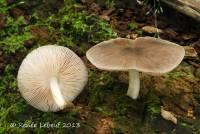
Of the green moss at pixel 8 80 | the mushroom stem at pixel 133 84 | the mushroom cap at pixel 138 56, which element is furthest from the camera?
the green moss at pixel 8 80

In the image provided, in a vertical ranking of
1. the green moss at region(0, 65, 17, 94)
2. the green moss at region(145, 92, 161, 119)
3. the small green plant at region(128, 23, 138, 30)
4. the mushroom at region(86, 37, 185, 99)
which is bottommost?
the green moss at region(145, 92, 161, 119)

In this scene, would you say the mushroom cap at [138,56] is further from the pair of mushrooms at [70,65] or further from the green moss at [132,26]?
the green moss at [132,26]

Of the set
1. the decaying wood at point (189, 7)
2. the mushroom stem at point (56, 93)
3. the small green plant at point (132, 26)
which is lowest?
the mushroom stem at point (56, 93)

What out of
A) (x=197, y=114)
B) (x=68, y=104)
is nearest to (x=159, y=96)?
(x=197, y=114)

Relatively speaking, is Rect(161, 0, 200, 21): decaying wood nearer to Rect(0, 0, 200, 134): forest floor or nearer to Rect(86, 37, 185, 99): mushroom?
Rect(0, 0, 200, 134): forest floor

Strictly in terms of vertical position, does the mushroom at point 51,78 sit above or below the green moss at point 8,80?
above

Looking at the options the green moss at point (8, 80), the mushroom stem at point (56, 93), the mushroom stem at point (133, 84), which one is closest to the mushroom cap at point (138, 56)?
the mushroom stem at point (133, 84)

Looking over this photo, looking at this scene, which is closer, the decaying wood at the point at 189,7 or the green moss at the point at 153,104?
the green moss at the point at 153,104
